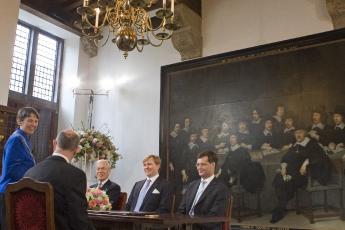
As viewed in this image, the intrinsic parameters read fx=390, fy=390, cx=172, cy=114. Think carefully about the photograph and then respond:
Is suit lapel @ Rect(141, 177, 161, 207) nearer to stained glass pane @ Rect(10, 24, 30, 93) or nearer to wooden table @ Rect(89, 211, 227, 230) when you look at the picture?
wooden table @ Rect(89, 211, 227, 230)

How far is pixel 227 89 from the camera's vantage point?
6840mm

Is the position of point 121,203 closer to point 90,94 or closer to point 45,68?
point 90,94

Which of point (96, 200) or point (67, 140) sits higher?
point (67, 140)

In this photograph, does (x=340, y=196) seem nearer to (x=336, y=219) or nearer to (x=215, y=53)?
(x=336, y=219)

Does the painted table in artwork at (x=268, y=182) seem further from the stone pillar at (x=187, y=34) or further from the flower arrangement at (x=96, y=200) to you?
the flower arrangement at (x=96, y=200)

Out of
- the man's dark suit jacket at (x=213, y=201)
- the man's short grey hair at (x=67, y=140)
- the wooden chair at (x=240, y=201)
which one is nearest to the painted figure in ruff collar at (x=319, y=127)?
the wooden chair at (x=240, y=201)

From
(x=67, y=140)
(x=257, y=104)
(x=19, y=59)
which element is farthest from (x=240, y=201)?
(x=19, y=59)

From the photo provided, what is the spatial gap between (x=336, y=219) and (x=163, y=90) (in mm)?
3845

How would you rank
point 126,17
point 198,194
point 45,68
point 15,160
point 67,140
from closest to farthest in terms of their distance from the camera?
point 67,140 → point 15,160 → point 126,17 → point 198,194 → point 45,68

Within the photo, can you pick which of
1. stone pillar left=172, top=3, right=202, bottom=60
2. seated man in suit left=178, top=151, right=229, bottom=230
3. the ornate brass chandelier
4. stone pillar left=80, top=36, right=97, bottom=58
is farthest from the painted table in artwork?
stone pillar left=80, top=36, right=97, bottom=58

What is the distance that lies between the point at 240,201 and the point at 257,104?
1.61m

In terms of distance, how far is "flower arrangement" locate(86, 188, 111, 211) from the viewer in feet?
14.0

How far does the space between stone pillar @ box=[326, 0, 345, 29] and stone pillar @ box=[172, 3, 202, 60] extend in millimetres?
2429

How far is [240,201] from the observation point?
6285mm
